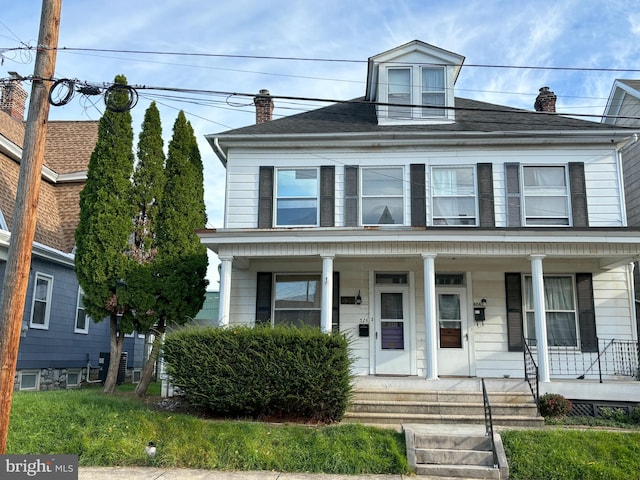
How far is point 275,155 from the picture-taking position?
1352cm

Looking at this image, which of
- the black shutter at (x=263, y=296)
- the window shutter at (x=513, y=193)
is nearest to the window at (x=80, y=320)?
the black shutter at (x=263, y=296)

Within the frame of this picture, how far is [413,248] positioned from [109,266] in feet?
20.6

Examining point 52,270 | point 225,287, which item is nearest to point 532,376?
point 225,287

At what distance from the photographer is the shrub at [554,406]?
33.2 feet

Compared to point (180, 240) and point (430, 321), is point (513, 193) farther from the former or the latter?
point (180, 240)

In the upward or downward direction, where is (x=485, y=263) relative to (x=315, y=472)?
upward

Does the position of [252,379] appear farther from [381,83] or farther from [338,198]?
[381,83]

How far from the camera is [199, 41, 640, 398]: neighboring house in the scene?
12680 millimetres

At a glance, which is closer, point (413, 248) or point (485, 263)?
point (413, 248)

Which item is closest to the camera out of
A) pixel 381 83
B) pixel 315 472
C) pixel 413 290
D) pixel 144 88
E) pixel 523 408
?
pixel 315 472

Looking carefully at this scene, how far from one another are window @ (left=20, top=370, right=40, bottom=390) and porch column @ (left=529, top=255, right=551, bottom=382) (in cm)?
1166

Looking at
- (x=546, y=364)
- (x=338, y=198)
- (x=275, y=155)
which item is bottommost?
(x=546, y=364)

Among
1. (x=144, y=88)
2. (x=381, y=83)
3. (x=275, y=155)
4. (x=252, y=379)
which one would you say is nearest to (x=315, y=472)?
(x=252, y=379)

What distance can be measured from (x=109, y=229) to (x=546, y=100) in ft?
37.3
